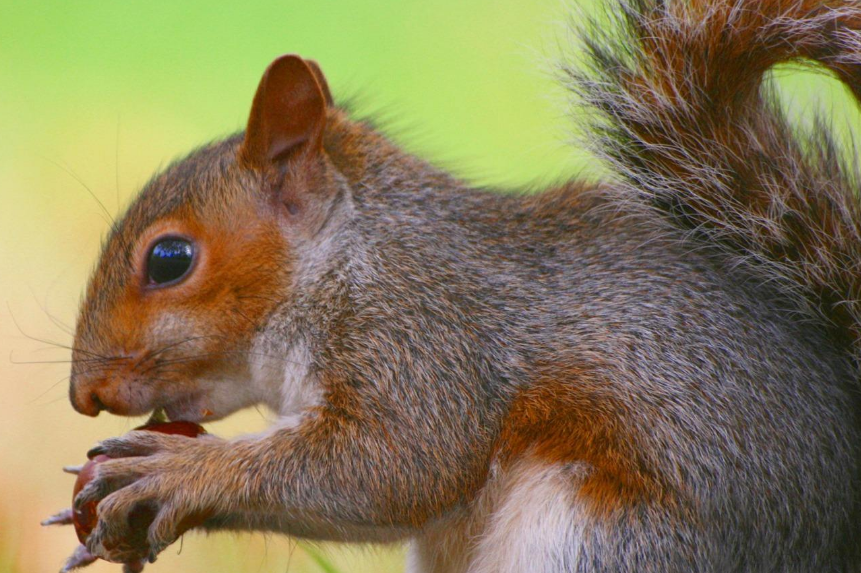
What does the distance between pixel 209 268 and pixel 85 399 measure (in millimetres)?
308

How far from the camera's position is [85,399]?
6.16 ft

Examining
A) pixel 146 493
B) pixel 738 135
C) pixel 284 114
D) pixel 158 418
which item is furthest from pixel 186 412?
pixel 738 135

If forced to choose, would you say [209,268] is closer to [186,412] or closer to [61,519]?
[186,412]

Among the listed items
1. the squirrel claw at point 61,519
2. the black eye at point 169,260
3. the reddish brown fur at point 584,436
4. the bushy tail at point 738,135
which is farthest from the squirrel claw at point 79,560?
the bushy tail at point 738,135

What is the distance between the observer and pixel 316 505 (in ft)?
5.86

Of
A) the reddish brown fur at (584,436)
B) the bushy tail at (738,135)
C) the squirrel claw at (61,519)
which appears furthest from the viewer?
the squirrel claw at (61,519)

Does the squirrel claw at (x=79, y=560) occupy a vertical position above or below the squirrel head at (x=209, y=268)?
below

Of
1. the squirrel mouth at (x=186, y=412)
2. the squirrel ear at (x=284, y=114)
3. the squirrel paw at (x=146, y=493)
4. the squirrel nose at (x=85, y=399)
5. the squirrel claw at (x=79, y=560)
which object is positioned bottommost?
the squirrel claw at (x=79, y=560)

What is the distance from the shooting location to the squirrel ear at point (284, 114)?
1.90 metres

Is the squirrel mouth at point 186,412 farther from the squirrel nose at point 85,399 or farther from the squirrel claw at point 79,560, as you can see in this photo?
the squirrel claw at point 79,560

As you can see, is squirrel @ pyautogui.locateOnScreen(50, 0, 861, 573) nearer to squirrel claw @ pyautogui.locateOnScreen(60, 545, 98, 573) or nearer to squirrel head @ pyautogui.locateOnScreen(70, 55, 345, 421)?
squirrel head @ pyautogui.locateOnScreen(70, 55, 345, 421)

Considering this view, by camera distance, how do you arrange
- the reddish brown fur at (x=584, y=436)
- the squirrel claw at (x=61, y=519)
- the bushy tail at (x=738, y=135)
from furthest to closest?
the squirrel claw at (x=61, y=519) < the bushy tail at (x=738, y=135) < the reddish brown fur at (x=584, y=436)

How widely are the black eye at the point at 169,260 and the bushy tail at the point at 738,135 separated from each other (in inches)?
30.5

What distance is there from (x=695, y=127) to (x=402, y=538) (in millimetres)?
883
